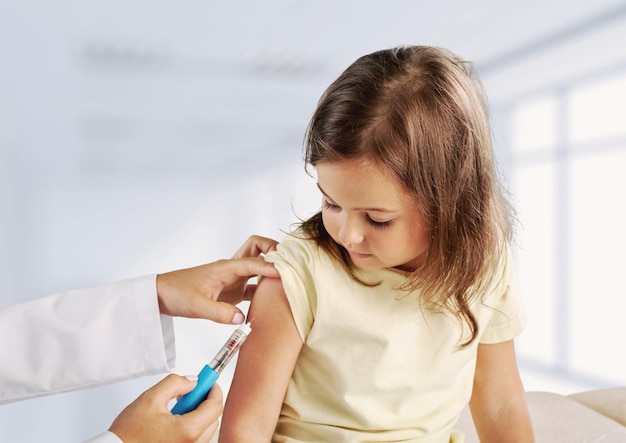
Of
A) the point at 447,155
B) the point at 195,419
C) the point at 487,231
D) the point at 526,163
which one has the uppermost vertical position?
the point at 447,155

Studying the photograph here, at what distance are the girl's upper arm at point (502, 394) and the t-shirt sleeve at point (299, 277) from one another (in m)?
0.37

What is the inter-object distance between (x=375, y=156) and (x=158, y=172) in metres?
2.90

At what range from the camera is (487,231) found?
Answer: 1.11m

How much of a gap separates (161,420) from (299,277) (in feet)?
1.05

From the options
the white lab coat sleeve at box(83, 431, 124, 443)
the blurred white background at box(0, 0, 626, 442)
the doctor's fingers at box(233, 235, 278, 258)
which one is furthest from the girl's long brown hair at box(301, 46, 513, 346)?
the blurred white background at box(0, 0, 626, 442)

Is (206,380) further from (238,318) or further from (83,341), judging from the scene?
(83,341)

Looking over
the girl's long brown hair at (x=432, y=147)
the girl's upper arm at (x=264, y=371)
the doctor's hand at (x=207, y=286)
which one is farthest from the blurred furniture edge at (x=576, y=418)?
the doctor's hand at (x=207, y=286)

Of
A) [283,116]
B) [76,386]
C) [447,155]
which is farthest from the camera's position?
[283,116]

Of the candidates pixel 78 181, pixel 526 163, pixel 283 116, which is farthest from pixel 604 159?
pixel 78 181

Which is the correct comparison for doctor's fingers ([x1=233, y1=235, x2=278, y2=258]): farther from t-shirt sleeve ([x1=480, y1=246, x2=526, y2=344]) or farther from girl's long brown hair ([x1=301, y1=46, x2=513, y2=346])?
t-shirt sleeve ([x1=480, y1=246, x2=526, y2=344])

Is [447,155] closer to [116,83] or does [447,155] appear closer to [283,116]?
[116,83]

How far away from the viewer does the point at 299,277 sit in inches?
42.5

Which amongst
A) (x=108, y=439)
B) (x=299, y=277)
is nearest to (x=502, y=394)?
(x=299, y=277)

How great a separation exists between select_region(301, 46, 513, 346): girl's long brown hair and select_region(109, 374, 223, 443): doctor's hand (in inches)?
13.8
